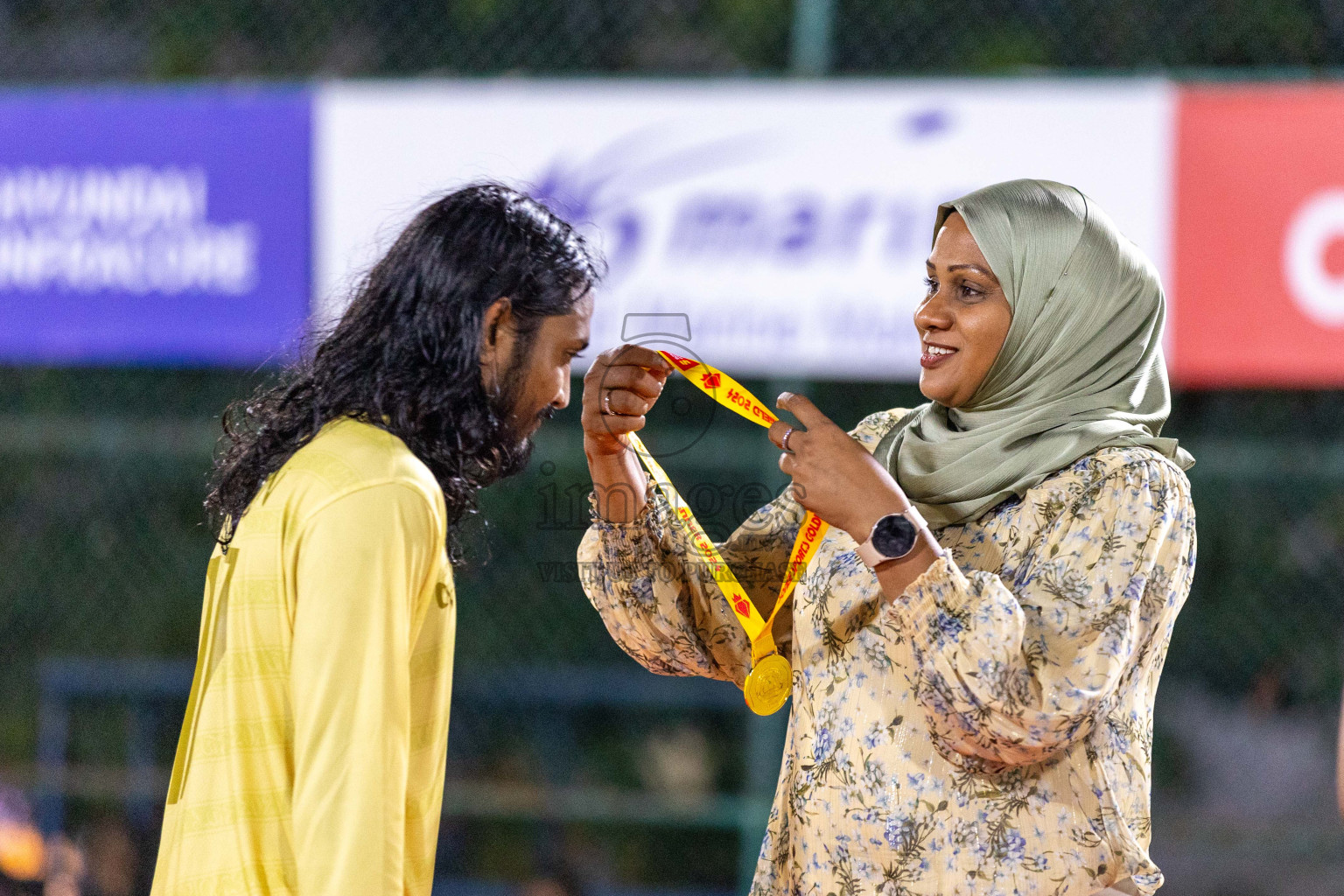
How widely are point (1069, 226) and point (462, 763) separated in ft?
12.7

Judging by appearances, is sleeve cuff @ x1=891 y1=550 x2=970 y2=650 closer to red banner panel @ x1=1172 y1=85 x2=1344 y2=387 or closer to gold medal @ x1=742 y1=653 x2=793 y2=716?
gold medal @ x1=742 y1=653 x2=793 y2=716

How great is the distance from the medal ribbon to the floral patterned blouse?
99 millimetres

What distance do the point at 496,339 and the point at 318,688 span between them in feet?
1.95

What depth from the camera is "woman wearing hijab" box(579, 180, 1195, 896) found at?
1.94 meters

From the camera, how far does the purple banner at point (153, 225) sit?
498 cm

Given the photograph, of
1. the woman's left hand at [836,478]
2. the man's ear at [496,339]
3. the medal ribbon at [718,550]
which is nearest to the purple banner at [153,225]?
the medal ribbon at [718,550]

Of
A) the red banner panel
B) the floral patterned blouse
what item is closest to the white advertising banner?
the red banner panel

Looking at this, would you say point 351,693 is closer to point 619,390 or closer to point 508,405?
point 508,405

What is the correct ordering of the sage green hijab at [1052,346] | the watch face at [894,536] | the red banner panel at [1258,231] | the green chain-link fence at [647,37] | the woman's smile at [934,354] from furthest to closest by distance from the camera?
the green chain-link fence at [647,37] < the red banner panel at [1258,231] < the woman's smile at [934,354] < the sage green hijab at [1052,346] < the watch face at [894,536]

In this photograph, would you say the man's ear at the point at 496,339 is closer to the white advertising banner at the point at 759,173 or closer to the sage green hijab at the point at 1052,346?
the sage green hijab at the point at 1052,346

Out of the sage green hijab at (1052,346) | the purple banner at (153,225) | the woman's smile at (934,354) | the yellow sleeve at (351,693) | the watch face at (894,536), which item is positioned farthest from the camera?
the purple banner at (153,225)

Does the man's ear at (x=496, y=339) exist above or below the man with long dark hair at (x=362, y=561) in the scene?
above

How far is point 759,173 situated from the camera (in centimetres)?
475

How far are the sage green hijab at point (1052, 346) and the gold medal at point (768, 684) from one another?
1.31 feet
